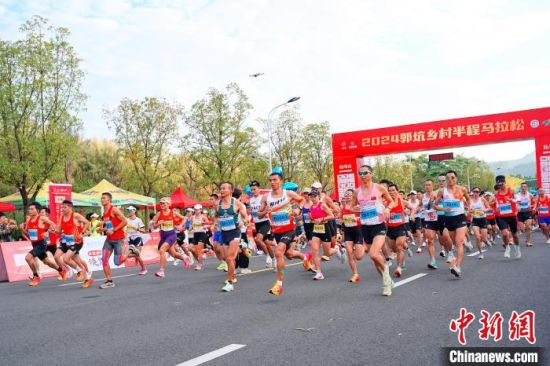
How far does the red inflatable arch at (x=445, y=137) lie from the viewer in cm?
2481

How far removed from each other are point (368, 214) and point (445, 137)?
62.6ft

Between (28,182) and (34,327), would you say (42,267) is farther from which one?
(28,182)

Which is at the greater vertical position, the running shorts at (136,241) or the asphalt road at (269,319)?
the running shorts at (136,241)

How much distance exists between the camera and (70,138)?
1107 inches

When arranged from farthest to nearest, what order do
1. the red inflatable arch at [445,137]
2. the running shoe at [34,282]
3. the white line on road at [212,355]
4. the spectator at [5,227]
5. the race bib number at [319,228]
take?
the red inflatable arch at [445,137] < the spectator at [5,227] < the running shoe at [34,282] < the race bib number at [319,228] < the white line on road at [212,355]

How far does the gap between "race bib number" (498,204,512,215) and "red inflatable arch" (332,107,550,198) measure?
38.8 ft

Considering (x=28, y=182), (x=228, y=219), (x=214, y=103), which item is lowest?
(x=228, y=219)

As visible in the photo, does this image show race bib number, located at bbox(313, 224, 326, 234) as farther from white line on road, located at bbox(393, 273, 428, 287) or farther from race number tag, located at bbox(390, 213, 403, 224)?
white line on road, located at bbox(393, 273, 428, 287)

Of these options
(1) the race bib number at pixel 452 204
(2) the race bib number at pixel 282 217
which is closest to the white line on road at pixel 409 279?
(1) the race bib number at pixel 452 204

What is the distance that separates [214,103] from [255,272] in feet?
104

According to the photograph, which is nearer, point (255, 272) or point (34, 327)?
point (34, 327)

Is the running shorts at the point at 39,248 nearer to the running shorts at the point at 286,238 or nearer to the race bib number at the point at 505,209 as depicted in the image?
the running shorts at the point at 286,238

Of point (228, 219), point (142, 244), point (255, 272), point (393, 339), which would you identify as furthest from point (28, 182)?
point (393, 339)

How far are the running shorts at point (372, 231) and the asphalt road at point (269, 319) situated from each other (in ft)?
2.96
